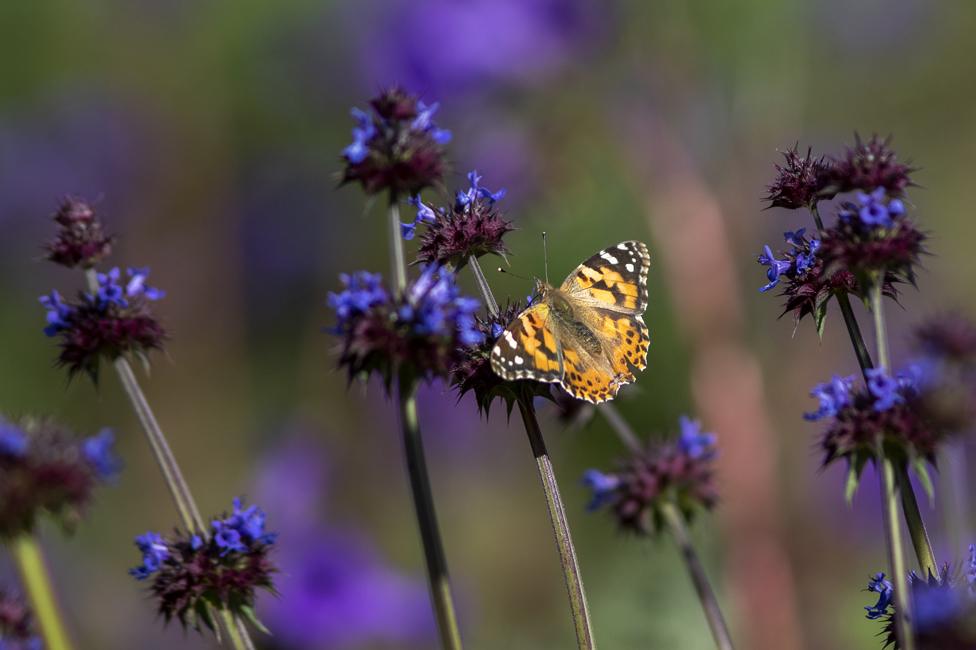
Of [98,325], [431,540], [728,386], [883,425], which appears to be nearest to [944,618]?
[883,425]

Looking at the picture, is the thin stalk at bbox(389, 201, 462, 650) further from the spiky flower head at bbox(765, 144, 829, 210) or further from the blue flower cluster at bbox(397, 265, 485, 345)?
the spiky flower head at bbox(765, 144, 829, 210)

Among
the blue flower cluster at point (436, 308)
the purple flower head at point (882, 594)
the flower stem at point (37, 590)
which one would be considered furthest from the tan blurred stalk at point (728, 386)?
the flower stem at point (37, 590)

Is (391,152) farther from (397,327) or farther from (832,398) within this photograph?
(832,398)

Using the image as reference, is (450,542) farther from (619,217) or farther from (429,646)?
(619,217)

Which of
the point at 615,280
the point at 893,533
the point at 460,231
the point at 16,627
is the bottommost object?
the point at 893,533

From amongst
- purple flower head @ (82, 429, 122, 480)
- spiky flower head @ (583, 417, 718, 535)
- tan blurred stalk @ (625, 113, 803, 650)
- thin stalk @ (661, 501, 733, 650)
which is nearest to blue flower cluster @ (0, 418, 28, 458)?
purple flower head @ (82, 429, 122, 480)

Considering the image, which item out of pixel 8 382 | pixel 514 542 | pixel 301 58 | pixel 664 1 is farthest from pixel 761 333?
pixel 8 382

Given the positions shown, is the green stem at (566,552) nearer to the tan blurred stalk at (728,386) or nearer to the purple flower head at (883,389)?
the purple flower head at (883,389)
